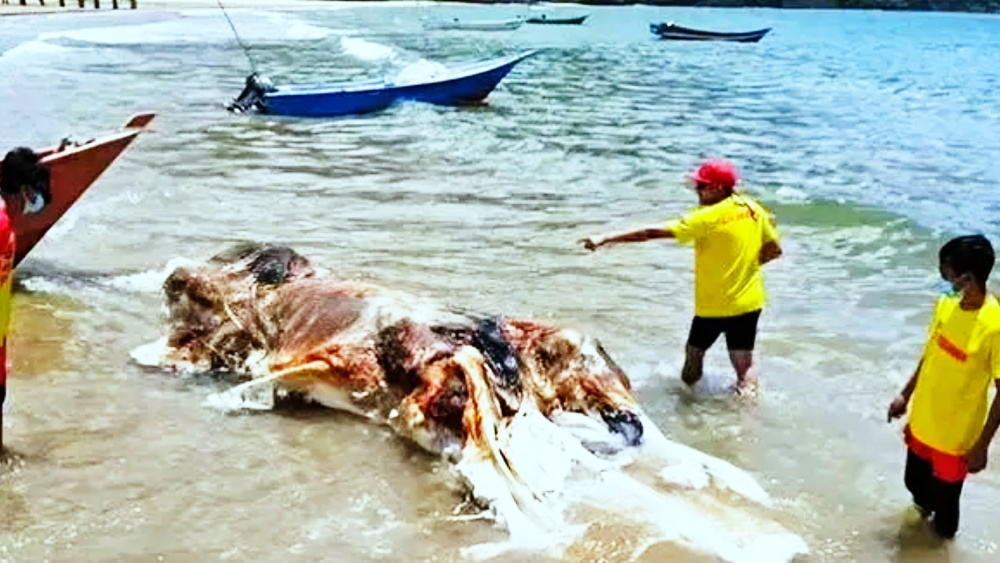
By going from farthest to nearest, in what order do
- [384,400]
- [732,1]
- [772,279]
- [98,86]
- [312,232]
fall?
1. [732,1]
2. [98,86]
3. [312,232]
4. [772,279]
5. [384,400]

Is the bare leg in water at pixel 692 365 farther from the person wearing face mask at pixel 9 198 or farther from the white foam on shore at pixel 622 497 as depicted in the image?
the person wearing face mask at pixel 9 198

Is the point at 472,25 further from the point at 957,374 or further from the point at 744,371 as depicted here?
the point at 957,374

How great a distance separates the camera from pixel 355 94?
2227 cm

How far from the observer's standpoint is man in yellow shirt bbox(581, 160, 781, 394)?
682 centimetres

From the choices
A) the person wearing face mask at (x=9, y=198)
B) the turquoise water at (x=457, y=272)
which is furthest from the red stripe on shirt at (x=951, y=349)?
the person wearing face mask at (x=9, y=198)

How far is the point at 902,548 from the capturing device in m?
5.22

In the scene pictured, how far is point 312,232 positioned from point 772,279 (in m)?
4.21

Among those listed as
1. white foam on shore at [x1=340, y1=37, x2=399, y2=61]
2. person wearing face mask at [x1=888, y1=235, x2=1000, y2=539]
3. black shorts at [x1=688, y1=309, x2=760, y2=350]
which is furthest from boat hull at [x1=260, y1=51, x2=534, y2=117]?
person wearing face mask at [x1=888, y1=235, x2=1000, y2=539]

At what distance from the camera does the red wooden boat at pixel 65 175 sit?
29.3 feet

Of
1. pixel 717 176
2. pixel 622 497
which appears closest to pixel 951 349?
pixel 622 497

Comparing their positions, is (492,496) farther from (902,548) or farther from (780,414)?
(780,414)

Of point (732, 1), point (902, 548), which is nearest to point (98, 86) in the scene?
point (902, 548)

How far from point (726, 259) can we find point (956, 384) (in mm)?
2140

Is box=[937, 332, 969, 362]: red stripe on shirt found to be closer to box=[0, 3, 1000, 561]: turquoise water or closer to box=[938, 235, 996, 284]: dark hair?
box=[938, 235, 996, 284]: dark hair
